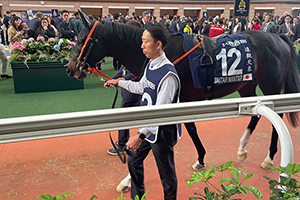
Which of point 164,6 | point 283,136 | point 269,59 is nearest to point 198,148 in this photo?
point 269,59

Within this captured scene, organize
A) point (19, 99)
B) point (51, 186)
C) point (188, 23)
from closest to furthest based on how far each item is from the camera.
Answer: point (51, 186) < point (19, 99) < point (188, 23)

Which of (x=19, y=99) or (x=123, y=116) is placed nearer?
(x=123, y=116)

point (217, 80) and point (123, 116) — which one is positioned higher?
point (123, 116)

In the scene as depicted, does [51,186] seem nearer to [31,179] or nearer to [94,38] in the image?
[31,179]

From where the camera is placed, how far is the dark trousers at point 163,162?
179cm

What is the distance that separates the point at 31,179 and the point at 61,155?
1.80ft

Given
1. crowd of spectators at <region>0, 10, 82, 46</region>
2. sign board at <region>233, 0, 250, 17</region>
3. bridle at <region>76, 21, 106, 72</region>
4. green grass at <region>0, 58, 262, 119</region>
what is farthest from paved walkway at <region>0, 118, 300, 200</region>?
crowd of spectators at <region>0, 10, 82, 46</region>

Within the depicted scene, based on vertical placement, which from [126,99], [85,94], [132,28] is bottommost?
[85,94]

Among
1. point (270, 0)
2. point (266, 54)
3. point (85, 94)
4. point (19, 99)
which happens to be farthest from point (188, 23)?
point (270, 0)

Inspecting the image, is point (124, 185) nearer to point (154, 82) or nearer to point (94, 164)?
point (94, 164)

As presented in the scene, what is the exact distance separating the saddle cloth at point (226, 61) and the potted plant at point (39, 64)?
13.5 feet

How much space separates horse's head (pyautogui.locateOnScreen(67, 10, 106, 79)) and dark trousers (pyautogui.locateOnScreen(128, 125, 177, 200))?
121 centimetres

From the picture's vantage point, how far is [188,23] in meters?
12.5

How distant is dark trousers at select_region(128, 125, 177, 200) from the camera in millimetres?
1787
